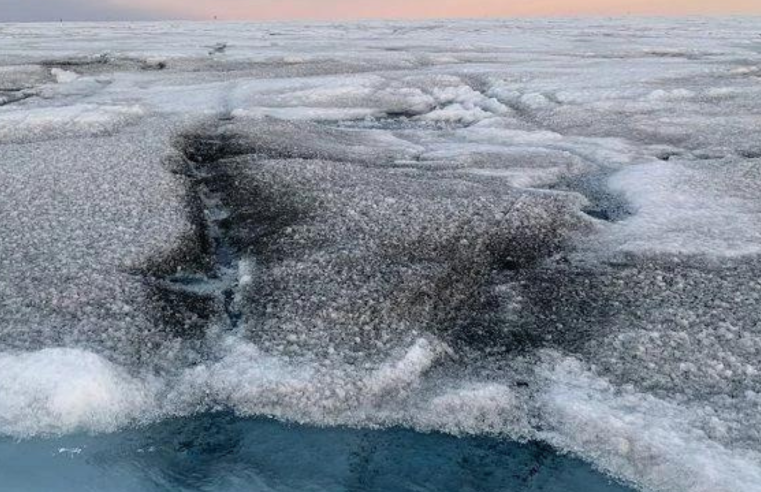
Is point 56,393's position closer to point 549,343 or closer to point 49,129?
point 549,343

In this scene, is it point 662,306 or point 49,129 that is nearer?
point 662,306

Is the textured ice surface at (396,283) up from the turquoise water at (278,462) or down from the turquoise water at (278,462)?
up

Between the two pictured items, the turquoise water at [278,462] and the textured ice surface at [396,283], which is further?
the textured ice surface at [396,283]

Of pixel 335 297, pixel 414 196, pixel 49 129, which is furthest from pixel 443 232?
pixel 49 129

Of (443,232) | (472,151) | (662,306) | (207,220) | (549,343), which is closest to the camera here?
(549,343)

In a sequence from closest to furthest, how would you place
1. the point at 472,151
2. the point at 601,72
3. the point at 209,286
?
the point at 209,286 < the point at 472,151 < the point at 601,72
